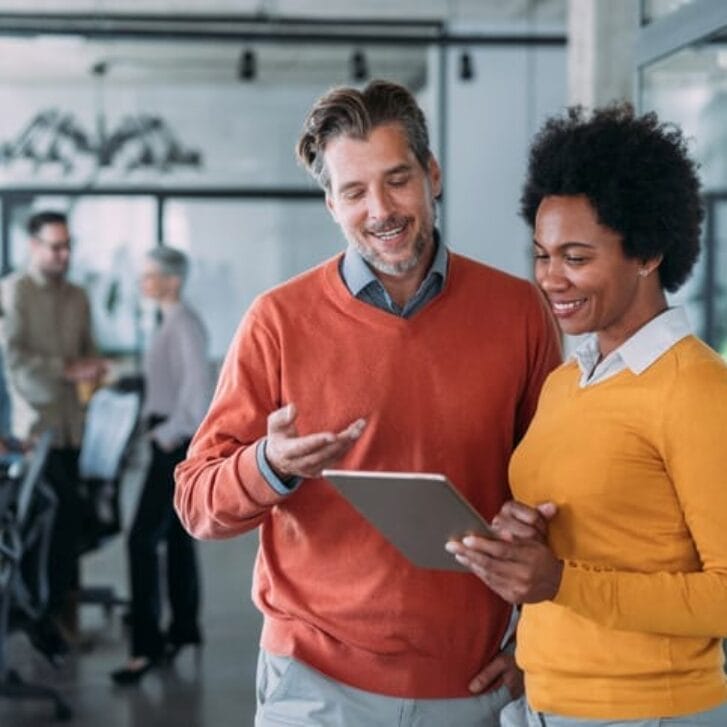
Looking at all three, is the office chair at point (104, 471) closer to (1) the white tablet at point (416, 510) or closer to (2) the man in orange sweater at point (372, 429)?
(2) the man in orange sweater at point (372, 429)

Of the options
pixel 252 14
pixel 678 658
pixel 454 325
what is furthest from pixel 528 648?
pixel 252 14

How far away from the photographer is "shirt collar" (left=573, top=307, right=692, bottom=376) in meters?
1.74

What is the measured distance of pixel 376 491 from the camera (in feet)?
5.66

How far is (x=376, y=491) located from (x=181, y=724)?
3441 millimetres

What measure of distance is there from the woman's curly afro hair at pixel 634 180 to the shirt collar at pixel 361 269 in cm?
29

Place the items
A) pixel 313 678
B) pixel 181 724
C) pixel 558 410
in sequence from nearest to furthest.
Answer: pixel 558 410 < pixel 313 678 < pixel 181 724

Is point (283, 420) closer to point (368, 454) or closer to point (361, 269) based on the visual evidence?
Answer: point (368, 454)

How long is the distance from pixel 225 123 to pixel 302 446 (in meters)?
11.4

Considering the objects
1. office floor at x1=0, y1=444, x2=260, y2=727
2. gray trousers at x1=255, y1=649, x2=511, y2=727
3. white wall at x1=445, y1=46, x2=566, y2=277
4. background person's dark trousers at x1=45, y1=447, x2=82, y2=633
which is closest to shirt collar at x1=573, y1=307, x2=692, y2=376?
gray trousers at x1=255, y1=649, x2=511, y2=727

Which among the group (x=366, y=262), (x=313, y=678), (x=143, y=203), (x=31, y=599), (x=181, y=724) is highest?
(x=143, y=203)

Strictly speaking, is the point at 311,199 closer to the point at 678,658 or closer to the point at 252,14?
the point at 252,14

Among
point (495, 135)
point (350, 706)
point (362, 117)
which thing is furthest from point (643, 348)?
point (495, 135)

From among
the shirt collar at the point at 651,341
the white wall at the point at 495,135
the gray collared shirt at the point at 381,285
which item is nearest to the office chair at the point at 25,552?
the gray collared shirt at the point at 381,285

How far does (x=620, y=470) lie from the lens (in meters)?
Result: 1.71
